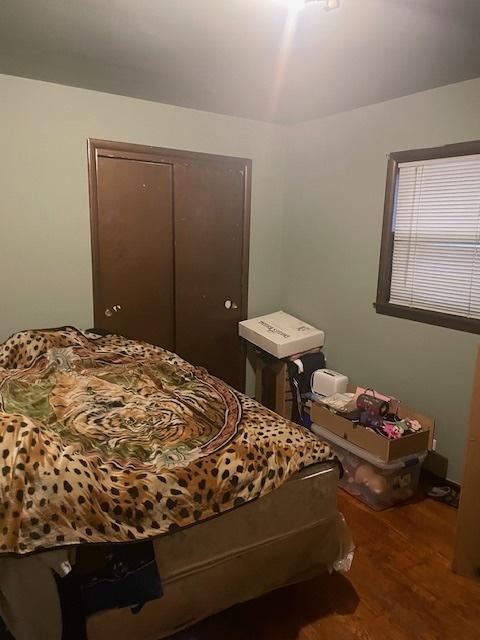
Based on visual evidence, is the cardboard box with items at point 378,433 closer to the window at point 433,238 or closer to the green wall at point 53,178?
the window at point 433,238

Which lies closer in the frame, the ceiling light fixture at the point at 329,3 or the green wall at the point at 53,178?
the ceiling light fixture at the point at 329,3

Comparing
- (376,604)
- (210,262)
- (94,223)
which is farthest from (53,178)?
(376,604)

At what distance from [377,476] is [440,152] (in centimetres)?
190

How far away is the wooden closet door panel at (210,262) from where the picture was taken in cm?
345

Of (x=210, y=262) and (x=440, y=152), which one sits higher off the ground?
(x=440, y=152)

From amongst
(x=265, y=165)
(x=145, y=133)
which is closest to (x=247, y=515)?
(x=145, y=133)

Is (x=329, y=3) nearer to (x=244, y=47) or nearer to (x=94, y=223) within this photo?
(x=244, y=47)

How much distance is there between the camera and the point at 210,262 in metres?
3.61

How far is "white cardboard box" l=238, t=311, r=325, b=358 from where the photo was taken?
339 cm

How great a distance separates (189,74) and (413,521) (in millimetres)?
2753

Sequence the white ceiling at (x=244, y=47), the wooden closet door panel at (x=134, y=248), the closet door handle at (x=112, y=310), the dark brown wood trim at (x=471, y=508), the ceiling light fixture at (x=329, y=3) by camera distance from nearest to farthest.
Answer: the ceiling light fixture at (x=329, y=3), the white ceiling at (x=244, y=47), the dark brown wood trim at (x=471, y=508), the wooden closet door panel at (x=134, y=248), the closet door handle at (x=112, y=310)

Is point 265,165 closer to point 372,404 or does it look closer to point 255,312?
point 255,312

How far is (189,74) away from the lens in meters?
2.55

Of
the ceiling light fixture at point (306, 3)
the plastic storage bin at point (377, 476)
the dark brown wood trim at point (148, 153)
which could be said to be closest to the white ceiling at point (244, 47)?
the ceiling light fixture at point (306, 3)
